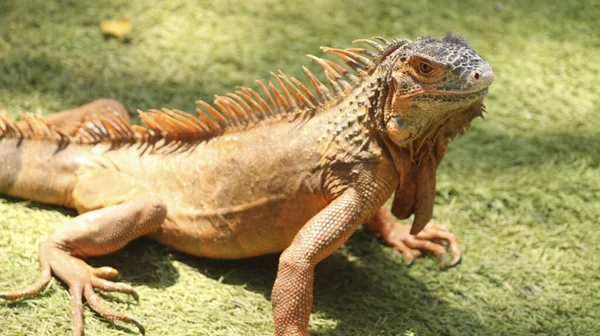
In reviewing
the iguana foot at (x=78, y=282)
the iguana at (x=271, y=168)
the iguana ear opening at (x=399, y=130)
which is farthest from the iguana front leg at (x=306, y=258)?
the iguana foot at (x=78, y=282)

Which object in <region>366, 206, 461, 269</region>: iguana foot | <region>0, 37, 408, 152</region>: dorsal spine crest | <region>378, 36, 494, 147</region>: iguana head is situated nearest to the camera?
<region>378, 36, 494, 147</region>: iguana head

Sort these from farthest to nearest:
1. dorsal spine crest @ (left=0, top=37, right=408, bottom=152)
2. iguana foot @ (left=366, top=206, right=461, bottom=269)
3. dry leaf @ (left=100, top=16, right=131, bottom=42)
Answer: dry leaf @ (left=100, top=16, right=131, bottom=42) → iguana foot @ (left=366, top=206, right=461, bottom=269) → dorsal spine crest @ (left=0, top=37, right=408, bottom=152)

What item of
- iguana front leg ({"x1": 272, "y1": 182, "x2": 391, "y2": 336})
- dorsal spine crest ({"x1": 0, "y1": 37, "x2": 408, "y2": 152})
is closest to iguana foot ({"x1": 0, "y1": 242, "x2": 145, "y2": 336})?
iguana front leg ({"x1": 272, "y1": 182, "x2": 391, "y2": 336})

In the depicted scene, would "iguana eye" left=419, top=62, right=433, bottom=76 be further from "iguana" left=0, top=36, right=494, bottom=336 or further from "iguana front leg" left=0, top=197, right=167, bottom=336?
"iguana front leg" left=0, top=197, right=167, bottom=336

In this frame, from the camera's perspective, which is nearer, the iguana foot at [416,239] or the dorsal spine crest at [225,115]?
the dorsal spine crest at [225,115]

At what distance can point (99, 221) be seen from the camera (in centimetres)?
368

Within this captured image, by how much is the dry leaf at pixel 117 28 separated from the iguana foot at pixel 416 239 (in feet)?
9.08

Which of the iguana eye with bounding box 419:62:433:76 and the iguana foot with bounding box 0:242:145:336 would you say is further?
the iguana foot with bounding box 0:242:145:336

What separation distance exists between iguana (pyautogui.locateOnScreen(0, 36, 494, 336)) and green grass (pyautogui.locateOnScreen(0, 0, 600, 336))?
0.16m

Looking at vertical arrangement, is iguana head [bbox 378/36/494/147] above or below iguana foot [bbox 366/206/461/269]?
above

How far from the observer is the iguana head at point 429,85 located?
3.14m

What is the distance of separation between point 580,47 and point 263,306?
4052 millimetres

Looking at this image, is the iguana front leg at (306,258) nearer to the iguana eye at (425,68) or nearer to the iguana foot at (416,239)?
the iguana eye at (425,68)

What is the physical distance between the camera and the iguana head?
3.14m
